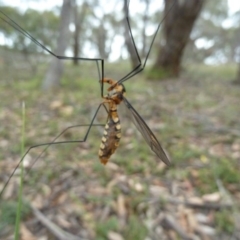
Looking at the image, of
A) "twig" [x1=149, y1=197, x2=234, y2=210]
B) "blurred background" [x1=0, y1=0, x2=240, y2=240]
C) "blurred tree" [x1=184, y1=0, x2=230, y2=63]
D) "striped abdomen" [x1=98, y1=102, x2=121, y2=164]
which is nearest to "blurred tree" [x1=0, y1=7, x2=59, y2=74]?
"blurred background" [x1=0, y1=0, x2=240, y2=240]

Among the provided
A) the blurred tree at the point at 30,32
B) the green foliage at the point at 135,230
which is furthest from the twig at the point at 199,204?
the blurred tree at the point at 30,32

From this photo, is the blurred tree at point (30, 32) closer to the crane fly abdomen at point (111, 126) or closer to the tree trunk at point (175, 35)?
the tree trunk at point (175, 35)

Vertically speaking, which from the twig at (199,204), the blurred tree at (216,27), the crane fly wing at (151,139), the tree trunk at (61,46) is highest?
the blurred tree at (216,27)

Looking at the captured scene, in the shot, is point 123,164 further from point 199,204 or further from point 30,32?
point 30,32

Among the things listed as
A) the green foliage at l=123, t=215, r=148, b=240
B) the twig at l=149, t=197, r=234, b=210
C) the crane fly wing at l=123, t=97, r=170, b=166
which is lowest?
the green foliage at l=123, t=215, r=148, b=240

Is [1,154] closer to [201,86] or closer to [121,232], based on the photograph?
[121,232]

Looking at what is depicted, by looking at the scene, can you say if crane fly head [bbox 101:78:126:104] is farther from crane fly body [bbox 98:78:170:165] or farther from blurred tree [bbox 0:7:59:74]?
blurred tree [bbox 0:7:59:74]
